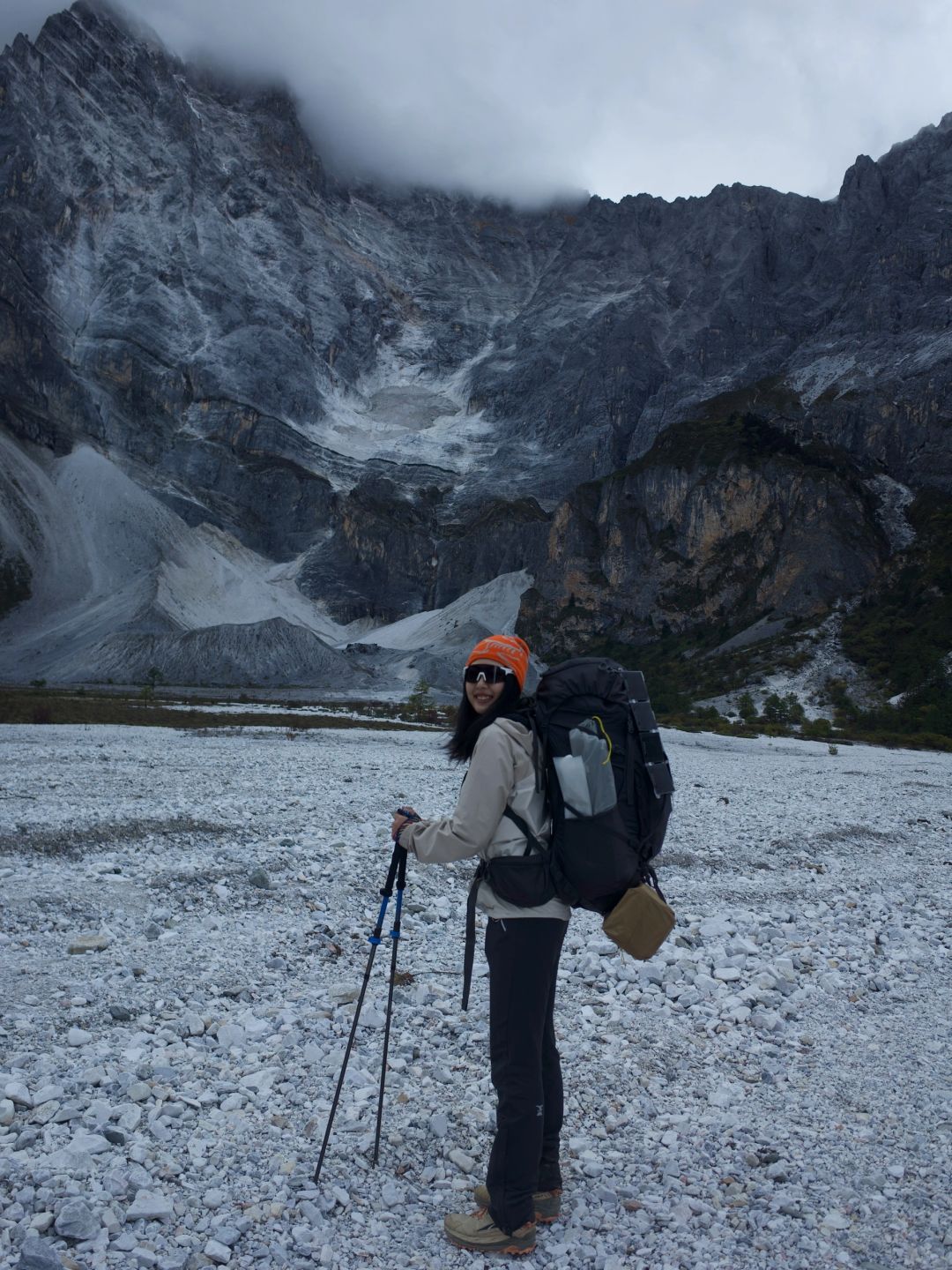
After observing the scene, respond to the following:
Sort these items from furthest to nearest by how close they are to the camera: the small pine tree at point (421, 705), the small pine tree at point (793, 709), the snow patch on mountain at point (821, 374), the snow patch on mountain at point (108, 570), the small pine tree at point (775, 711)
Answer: the snow patch on mountain at point (821, 374) → the snow patch on mountain at point (108, 570) → the small pine tree at point (775, 711) → the small pine tree at point (793, 709) → the small pine tree at point (421, 705)

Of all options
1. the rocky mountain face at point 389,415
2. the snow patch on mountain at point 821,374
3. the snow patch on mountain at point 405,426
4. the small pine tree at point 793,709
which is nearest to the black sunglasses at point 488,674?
the small pine tree at point 793,709

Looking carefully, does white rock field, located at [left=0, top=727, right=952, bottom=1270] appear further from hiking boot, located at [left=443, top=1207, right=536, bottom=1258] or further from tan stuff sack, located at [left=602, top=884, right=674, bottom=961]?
tan stuff sack, located at [left=602, top=884, right=674, bottom=961]

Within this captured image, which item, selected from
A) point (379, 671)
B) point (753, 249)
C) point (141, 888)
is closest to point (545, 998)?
point (141, 888)

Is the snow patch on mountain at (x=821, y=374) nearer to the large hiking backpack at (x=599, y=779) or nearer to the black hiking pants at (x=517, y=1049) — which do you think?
the large hiking backpack at (x=599, y=779)

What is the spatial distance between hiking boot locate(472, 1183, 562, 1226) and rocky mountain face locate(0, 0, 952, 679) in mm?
91683

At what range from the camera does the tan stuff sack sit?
159 inches

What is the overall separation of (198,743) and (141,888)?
19.7 metres

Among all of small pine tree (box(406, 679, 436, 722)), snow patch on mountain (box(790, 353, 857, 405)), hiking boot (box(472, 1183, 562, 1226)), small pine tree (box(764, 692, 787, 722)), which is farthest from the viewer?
snow patch on mountain (box(790, 353, 857, 405))

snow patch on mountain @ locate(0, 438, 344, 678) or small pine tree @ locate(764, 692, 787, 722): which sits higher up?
snow patch on mountain @ locate(0, 438, 344, 678)

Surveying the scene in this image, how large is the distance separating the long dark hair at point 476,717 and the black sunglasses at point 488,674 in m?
0.03

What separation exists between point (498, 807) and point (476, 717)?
556 mm

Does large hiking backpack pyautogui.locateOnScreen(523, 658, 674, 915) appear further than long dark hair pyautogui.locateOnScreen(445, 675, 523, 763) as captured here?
No

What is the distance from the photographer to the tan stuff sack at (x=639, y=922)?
4.04 metres

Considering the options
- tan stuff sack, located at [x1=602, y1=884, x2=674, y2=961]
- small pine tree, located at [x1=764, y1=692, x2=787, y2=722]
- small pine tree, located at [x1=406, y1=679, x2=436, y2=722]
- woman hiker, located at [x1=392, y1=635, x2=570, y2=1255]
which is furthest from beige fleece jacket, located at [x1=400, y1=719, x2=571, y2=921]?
small pine tree, located at [x1=764, y1=692, x2=787, y2=722]
